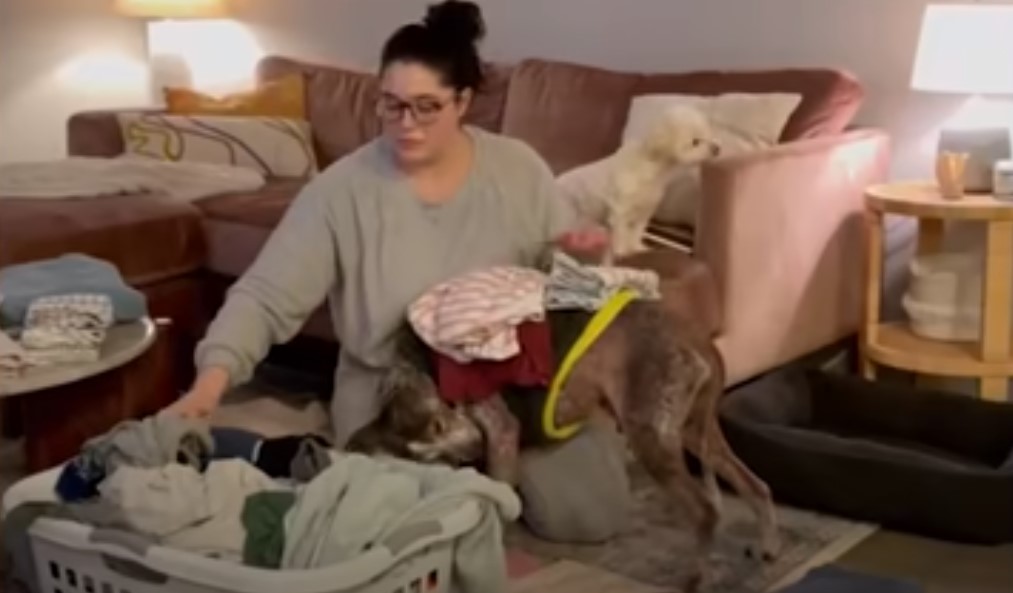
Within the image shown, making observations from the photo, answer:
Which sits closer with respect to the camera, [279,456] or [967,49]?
[279,456]

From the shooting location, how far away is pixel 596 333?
2.59 metres

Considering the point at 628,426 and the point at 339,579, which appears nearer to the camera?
the point at 339,579

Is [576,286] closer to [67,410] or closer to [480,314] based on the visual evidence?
[480,314]

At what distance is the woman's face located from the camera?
8.32ft

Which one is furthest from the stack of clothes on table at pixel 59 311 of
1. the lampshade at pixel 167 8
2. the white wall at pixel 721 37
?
the lampshade at pixel 167 8

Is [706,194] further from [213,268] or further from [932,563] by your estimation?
[213,268]

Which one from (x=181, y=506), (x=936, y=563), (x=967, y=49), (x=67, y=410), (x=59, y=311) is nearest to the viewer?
(x=181, y=506)

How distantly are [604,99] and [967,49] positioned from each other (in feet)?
3.51

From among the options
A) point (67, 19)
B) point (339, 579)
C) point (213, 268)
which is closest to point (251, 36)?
point (67, 19)

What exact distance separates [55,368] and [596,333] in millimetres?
948

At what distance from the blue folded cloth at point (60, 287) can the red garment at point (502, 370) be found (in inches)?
27.7

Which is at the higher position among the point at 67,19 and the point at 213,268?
the point at 67,19

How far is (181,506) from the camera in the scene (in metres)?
2.00

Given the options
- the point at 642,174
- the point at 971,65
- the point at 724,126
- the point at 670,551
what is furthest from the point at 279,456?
the point at 971,65
